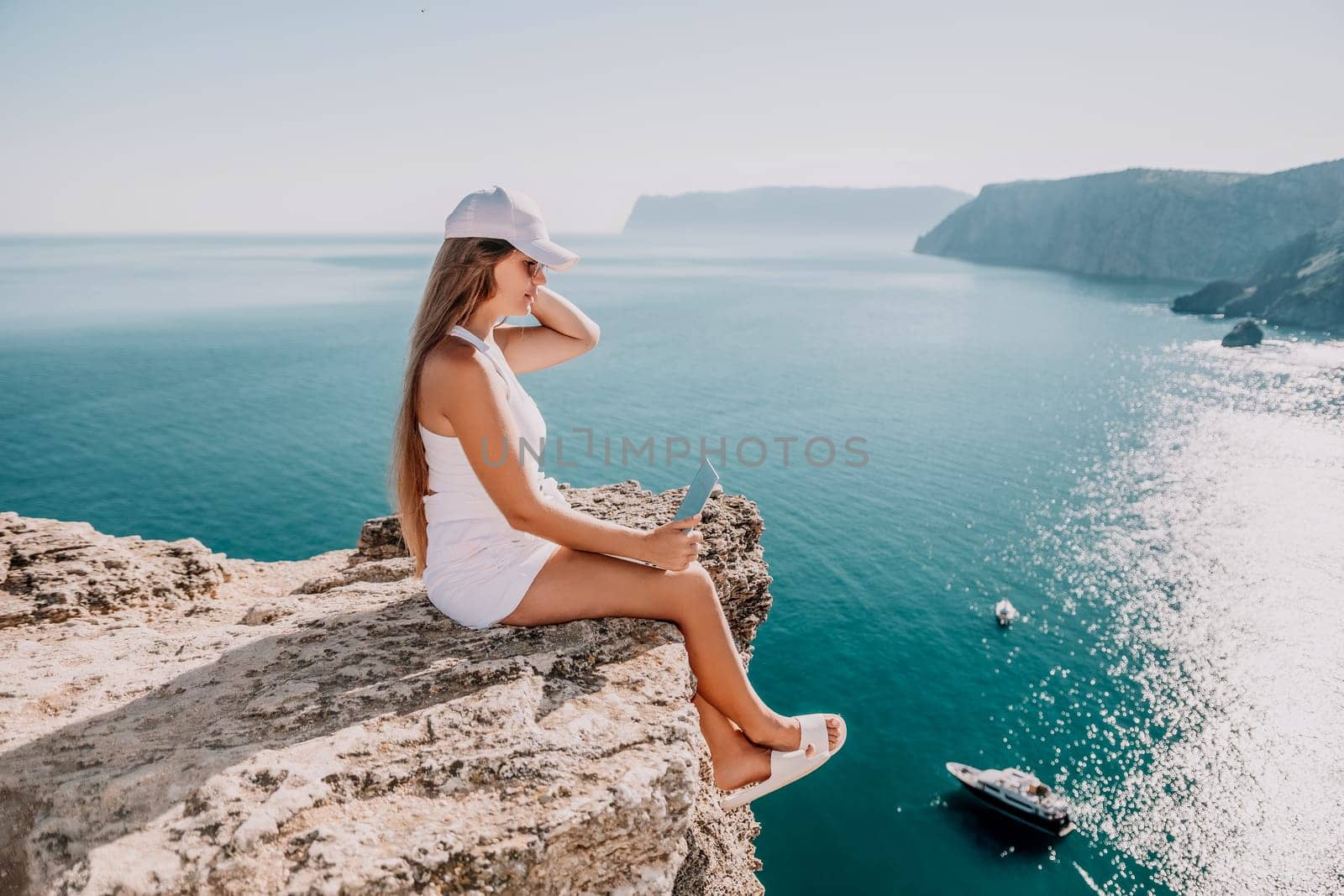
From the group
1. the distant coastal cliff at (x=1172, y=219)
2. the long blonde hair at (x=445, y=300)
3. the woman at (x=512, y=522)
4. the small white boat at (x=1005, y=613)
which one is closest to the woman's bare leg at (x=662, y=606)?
the woman at (x=512, y=522)

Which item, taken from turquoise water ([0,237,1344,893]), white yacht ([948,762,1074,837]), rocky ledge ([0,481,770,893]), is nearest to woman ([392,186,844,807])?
rocky ledge ([0,481,770,893])

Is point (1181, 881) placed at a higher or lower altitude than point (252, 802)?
lower

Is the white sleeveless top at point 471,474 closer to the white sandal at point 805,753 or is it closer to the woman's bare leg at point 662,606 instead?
the woman's bare leg at point 662,606

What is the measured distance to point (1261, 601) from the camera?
35844mm

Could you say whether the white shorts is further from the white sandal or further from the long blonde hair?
the white sandal

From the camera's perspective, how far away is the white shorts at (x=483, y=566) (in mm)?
4277

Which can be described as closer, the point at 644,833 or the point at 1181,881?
the point at 644,833

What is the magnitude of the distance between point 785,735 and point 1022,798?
23.6 meters

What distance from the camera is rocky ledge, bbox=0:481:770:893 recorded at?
2.94 metres

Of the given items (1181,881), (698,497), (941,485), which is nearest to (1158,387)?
(941,485)

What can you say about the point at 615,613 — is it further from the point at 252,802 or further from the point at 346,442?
the point at 346,442

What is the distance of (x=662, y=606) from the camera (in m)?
4.40

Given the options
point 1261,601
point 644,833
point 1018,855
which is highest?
point 644,833

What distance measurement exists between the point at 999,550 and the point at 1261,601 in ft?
37.9
